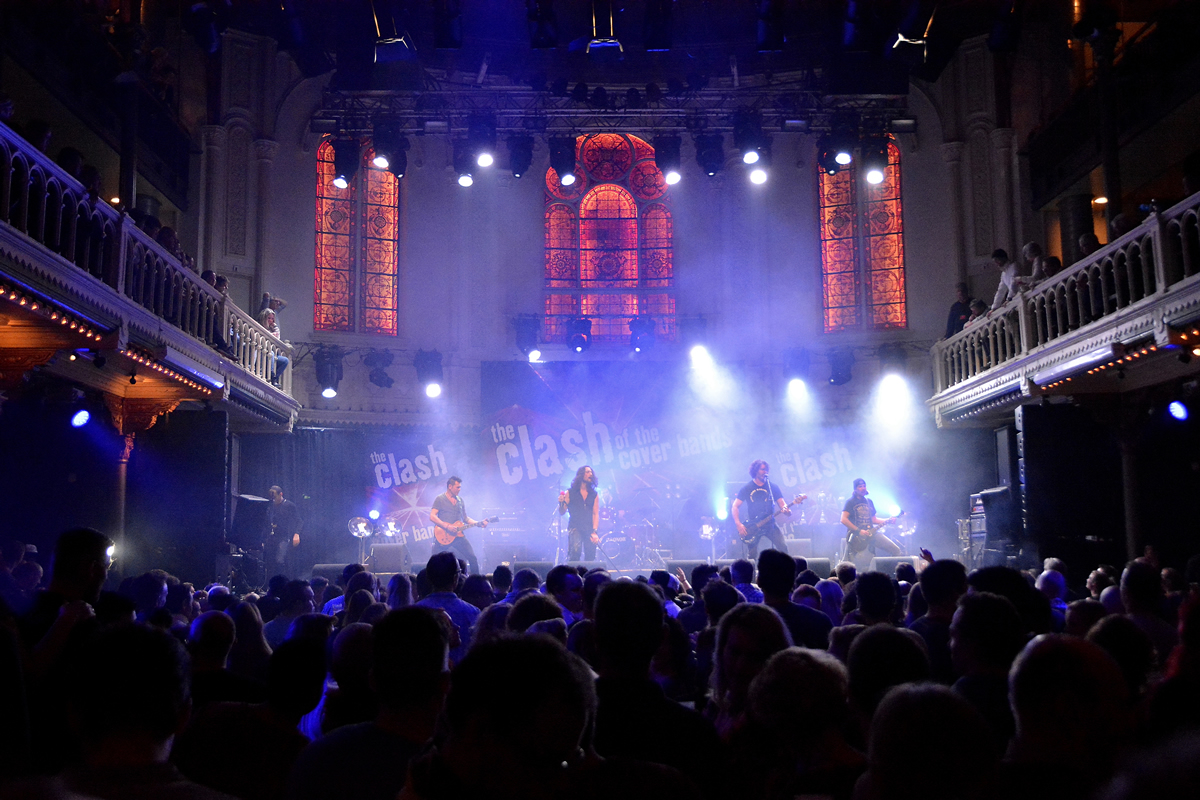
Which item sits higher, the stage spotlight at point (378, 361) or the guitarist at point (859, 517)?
the stage spotlight at point (378, 361)

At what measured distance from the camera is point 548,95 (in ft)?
52.9

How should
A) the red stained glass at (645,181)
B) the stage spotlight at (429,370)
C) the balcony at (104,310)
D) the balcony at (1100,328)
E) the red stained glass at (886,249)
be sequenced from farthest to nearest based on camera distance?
the red stained glass at (645,181) → the red stained glass at (886,249) → the stage spotlight at (429,370) → the balcony at (1100,328) → the balcony at (104,310)

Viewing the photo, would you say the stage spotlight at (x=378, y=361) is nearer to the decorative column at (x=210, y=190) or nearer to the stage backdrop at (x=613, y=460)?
the stage backdrop at (x=613, y=460)

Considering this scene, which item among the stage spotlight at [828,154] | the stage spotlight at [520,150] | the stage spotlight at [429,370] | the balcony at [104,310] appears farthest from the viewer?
the stage spotlight at [429,370]

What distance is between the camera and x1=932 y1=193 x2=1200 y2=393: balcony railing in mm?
9531

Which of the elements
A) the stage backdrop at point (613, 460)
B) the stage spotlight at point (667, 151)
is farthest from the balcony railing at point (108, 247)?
the stage spotlight at point (667, 151)

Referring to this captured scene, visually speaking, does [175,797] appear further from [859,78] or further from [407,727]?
[859,78]

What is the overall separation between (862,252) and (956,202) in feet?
6.85

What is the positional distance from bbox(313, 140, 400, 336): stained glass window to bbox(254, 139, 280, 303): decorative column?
1.23 metres

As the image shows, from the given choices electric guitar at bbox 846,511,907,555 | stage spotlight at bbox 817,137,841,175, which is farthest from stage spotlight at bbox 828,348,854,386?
electric guitar at bbox 846,511,907,555

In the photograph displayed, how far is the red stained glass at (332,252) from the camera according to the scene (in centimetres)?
1917

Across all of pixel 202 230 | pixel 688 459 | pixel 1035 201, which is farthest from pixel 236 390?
pixel 1035 201

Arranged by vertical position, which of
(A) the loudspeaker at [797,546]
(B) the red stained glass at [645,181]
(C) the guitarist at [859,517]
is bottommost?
(A) the loudspeaker at [797,546]

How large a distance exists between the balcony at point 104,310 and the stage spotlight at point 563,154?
18.3 ft
